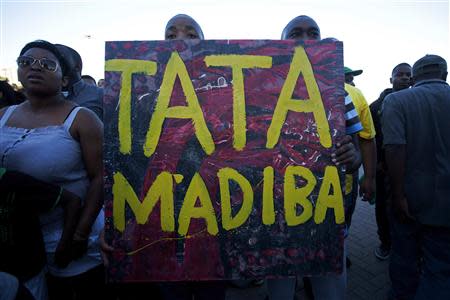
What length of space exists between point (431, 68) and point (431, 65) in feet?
0.07

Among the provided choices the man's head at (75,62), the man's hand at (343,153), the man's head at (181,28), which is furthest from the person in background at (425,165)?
the man's head at (75,62)

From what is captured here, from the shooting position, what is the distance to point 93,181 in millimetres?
1413

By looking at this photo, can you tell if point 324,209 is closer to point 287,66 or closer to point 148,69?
point 287,66

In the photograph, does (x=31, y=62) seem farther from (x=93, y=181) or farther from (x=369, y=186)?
(x=369, y=186)

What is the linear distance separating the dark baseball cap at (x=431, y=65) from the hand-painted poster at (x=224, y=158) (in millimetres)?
1188

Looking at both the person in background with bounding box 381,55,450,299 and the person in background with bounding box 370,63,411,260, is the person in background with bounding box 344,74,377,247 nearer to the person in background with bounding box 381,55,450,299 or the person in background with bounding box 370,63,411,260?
the person in background with bounding box 381,55,450,299

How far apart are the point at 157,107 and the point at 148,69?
17 centimetres

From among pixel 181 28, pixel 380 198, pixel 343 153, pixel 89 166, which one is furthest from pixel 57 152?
A: pixel 380 198

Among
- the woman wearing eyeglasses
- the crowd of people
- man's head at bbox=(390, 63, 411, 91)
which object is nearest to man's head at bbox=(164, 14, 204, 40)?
the crowd of people

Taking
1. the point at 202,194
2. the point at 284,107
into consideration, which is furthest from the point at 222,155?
the point at 284,107

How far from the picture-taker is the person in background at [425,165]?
6.00 ft

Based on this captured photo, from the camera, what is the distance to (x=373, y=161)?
5.36 ft

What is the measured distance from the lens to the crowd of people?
1234 millimetres

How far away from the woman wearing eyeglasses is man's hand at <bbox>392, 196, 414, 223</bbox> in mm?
1973
